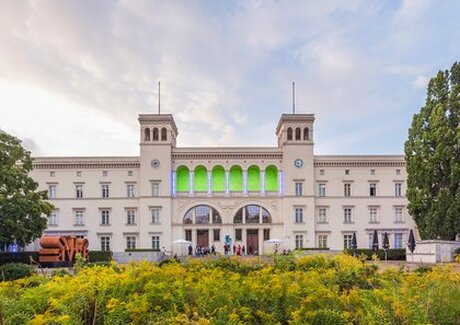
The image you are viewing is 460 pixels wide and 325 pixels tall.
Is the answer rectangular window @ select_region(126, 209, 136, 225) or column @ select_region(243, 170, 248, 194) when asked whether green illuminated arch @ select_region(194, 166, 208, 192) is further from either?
rectangular window @ select_region(126, 209, 136, 225)

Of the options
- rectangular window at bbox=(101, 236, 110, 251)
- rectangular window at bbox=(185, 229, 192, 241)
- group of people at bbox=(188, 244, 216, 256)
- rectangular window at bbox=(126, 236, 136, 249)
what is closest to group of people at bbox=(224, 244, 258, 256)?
group of people at bbox=(188, 244, 216, 256)

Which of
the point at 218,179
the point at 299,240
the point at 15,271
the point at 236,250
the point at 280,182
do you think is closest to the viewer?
the point at 15,271

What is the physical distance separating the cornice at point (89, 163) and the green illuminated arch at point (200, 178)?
6.13 metres

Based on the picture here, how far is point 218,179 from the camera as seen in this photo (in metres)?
49.4

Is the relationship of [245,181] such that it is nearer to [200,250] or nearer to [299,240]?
[299,240]

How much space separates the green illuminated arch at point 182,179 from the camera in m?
49.1

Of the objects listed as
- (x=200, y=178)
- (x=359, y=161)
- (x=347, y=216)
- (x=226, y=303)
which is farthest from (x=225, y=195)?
(x=226, y=303)

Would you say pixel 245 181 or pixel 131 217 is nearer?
pixel 131 217

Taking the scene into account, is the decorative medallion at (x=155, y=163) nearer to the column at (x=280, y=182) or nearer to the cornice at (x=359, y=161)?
the column at (x=280, y=182)

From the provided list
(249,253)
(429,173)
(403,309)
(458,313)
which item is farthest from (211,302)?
(249,253)

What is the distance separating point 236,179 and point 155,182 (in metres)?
8.39

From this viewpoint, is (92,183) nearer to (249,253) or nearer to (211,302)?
(249,253)

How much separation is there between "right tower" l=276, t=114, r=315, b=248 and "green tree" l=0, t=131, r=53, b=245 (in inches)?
951

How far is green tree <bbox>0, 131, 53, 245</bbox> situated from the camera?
29.6 meters
